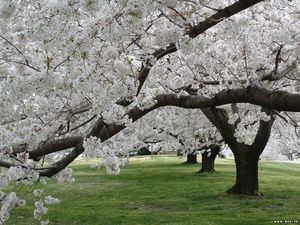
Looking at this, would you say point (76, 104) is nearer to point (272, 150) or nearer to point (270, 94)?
point (270, 94)

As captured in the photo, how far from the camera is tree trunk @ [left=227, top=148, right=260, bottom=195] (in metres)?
17.2

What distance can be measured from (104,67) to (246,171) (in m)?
12.7

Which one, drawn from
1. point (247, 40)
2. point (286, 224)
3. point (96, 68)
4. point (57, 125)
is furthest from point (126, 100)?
point (286, 224)

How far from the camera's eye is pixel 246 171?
17.4 metres

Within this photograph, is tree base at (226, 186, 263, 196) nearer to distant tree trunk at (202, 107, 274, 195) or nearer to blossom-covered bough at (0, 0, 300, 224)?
distant tree trunk at (202, 107, 274, 195)

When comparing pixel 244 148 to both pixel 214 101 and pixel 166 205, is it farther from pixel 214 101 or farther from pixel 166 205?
pixel 214 101

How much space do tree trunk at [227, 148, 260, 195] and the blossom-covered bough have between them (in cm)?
548

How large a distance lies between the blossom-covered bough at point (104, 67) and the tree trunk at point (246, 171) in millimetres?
5478

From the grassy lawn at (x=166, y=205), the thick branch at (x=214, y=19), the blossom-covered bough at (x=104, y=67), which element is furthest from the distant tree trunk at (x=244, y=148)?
the thick branch at (x=214, y=19)

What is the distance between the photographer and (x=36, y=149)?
7.41m

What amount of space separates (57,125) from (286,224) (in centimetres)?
643

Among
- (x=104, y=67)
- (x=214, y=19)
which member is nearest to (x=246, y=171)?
(x=214, y=19)

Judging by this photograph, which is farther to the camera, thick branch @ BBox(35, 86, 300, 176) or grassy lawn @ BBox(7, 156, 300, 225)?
grassy lawn @ BBox(7, 156, 300, 225)

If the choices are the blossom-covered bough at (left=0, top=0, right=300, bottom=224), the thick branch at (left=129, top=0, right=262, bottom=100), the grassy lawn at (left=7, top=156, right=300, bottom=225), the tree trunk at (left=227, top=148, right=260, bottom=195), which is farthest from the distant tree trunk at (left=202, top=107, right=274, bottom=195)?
the thick branch at (left=129, top=0, right=262, bottom=100)
